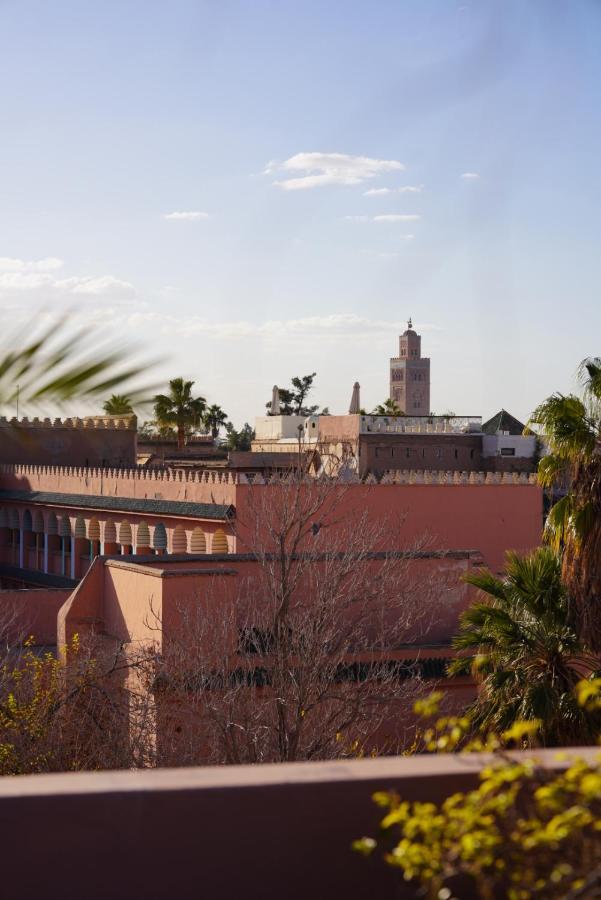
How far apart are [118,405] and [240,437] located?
70103mm

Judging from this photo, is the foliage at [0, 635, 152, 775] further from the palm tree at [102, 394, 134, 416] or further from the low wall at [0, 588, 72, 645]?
the palm tree at [102, 394, 134, 416]

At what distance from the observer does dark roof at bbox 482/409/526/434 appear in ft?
173

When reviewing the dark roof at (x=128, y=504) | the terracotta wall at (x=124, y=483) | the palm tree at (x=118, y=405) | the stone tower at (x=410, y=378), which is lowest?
the dark roof at (x=128, y=504)

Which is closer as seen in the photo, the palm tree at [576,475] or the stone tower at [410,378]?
the palm tree at [576,475]

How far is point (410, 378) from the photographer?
533ft

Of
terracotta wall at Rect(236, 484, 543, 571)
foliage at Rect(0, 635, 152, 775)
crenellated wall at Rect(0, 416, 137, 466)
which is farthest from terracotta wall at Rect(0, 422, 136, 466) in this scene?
foliage at Rect(0, 635, 152, 775)

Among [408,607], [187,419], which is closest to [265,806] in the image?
[408,607]

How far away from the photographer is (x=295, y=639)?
A: 12.9m

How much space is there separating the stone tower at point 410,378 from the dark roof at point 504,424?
10599 centimetres

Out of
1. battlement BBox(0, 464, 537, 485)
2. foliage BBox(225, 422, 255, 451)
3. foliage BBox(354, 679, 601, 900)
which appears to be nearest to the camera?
foliage BBox(354, 679, 601, 900)

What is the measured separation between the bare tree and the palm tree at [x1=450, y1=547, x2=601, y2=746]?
3.41 ft

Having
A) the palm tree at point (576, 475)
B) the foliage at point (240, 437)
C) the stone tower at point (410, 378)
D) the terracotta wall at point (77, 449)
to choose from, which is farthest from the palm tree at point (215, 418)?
the stone tower at point (410, 378)

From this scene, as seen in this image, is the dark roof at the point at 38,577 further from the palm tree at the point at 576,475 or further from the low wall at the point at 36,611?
the palm tree at the point at 576,475

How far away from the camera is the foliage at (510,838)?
3.01 metres
